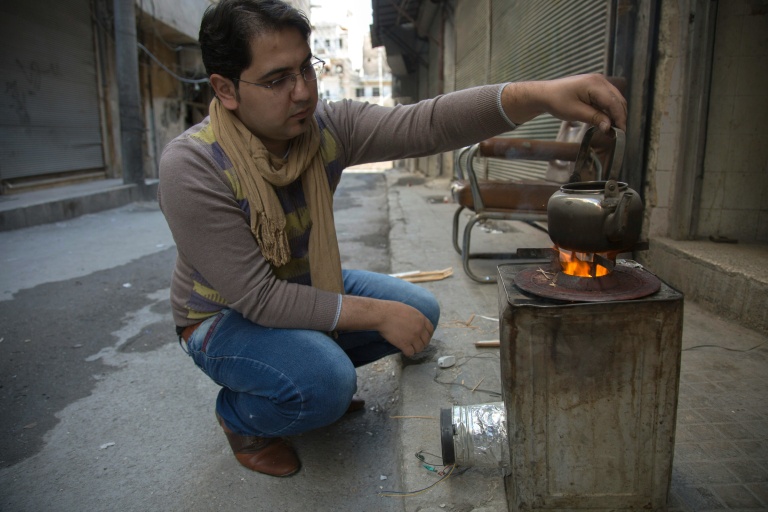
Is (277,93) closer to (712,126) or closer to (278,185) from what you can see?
(278,185)

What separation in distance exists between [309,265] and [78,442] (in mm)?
1160

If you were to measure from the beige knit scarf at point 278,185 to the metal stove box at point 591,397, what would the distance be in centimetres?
66

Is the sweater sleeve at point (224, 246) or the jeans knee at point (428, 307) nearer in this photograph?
the sweater sleeve at point (224, 246)

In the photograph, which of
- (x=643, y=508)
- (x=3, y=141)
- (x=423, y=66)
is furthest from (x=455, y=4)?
(x=643, y=508)

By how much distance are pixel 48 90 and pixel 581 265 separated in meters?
10.6

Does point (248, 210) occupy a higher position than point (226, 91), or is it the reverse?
point (226, 91)

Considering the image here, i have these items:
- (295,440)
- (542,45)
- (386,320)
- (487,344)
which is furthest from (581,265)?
(542,45)

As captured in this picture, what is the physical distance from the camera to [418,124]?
5.81ft

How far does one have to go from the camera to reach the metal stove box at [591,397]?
46.3 inches

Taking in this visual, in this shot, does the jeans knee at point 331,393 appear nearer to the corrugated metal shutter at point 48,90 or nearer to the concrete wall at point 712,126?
the concrete wall at point 712,126

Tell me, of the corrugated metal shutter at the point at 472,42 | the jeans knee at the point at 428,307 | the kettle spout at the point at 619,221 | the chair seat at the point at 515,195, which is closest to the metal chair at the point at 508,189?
the chair seat at the point at 515,195

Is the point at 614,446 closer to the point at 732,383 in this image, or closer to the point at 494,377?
the point at 494,377

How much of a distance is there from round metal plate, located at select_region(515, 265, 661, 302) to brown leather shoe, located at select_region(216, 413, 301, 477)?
3.34 ft

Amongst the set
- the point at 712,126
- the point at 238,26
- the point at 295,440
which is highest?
the point at 238,26
